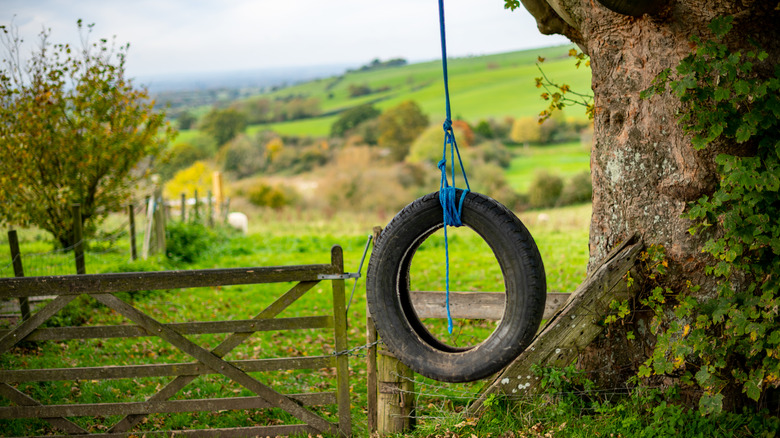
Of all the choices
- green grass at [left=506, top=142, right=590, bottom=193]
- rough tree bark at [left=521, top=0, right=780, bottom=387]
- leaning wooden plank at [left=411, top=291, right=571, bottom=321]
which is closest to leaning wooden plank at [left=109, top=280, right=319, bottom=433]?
leaning wooden plank at [left=411, top=291, right=571, bottom=321]

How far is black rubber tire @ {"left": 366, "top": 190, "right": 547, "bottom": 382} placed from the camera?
10.9 ft

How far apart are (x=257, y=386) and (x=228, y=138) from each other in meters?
43.1

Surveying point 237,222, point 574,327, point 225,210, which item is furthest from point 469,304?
point 225,210

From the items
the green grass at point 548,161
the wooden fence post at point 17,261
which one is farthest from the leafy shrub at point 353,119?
the wooden fence post at point 17,261

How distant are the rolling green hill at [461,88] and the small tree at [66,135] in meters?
30.4

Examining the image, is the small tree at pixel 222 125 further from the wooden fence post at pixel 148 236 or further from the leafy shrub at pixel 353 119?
the wooden fence post at pixel 148 236

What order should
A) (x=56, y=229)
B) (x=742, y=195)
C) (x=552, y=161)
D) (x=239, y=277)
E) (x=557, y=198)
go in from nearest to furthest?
1. (x=742, y=195)
2. (x=239, y=277)
3. (x=56, y=229)
4. (x=557, y=198)
5. (x=552, y=161)

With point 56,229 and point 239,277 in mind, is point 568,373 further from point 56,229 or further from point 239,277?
point 56,229

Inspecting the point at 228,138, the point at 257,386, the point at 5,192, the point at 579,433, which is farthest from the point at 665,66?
the point at 228,138

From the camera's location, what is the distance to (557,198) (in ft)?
85.0

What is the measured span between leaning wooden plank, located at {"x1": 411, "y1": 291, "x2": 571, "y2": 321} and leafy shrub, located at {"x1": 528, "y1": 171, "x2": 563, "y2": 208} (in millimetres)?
21158

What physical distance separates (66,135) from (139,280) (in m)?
7.79

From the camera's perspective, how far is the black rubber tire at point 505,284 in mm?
3320

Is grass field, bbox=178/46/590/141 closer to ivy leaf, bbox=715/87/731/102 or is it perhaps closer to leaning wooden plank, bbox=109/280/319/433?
ivy leaf, bbox=715/87/731/102
